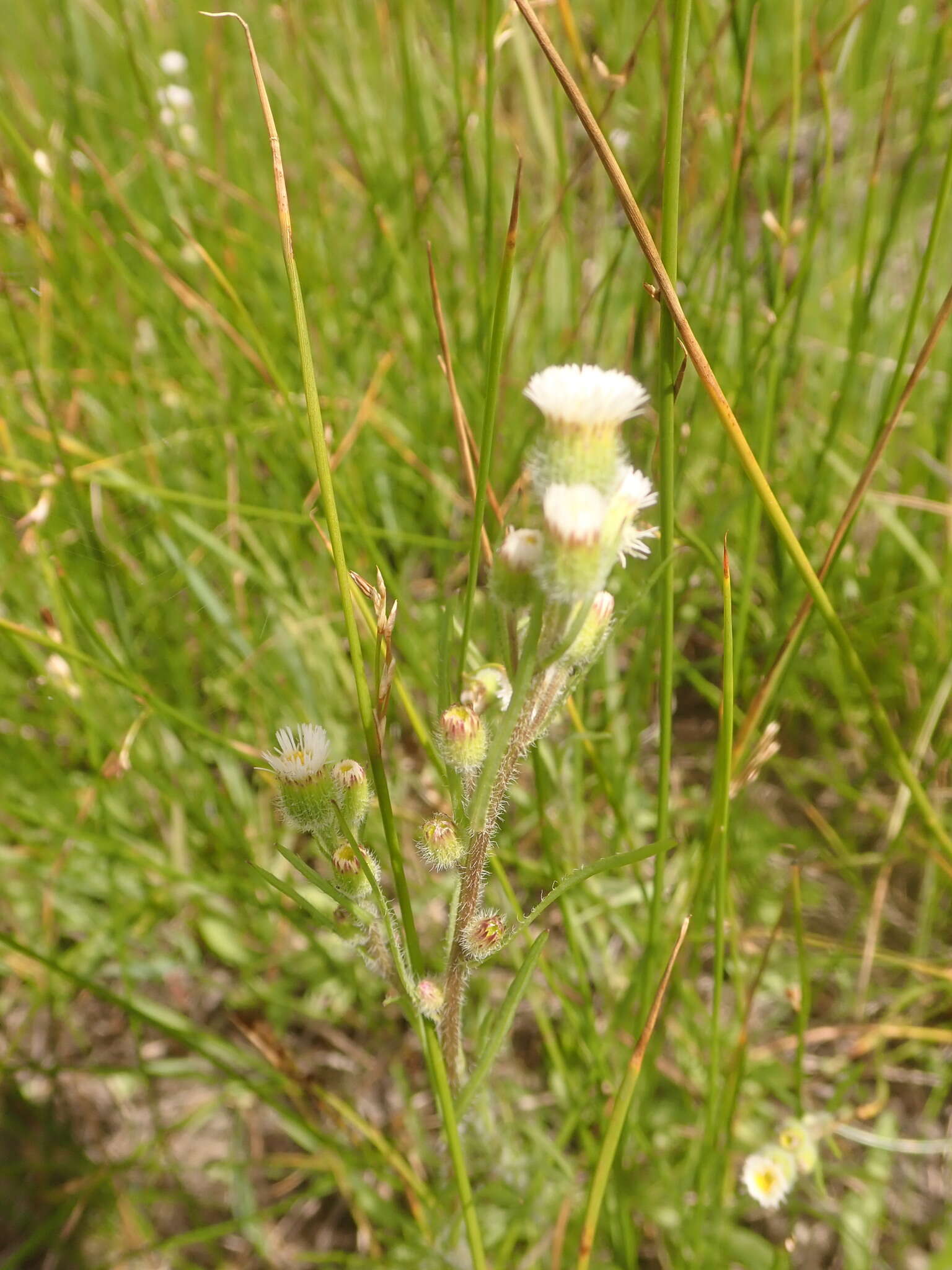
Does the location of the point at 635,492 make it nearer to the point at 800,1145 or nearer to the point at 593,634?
the point at 593,634

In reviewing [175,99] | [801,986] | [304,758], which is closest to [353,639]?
[304,758]

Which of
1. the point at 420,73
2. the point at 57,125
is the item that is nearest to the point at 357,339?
the point at 420,73

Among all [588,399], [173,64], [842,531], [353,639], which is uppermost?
[173,64]

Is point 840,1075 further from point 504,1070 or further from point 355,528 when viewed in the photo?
point 355,528

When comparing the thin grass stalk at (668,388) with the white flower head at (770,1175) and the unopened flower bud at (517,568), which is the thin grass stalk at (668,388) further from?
the white flower head at (770,1175)

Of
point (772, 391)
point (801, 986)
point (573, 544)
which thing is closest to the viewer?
point (573, 544)

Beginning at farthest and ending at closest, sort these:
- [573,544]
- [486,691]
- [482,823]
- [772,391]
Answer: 1. [772,391]
2. [486,691]
3. [482,823]
4. [573,544]
